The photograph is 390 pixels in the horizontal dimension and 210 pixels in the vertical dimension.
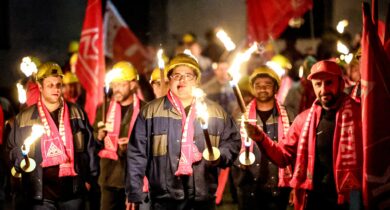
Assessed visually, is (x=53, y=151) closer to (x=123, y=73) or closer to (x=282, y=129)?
(x=123, y=73)

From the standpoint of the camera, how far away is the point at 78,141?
8.24 meters

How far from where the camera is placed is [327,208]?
6707mm

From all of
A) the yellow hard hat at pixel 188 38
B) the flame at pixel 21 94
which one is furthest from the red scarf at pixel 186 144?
the yellow hard hat at pixel 188 38

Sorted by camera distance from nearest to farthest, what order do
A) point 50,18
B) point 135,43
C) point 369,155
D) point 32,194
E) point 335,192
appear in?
point 369,155 < point 335,192 < point 32,194 < point 135,43 < point 50,18

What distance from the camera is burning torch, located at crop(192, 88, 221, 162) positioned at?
6.15m

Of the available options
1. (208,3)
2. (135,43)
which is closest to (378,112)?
(135,43)

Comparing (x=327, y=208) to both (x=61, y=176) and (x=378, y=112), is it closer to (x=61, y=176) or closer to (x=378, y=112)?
(x=378, y=112)

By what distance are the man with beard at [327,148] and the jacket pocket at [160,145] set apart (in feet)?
3.43

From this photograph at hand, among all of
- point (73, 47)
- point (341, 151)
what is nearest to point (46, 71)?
point (341, 151)

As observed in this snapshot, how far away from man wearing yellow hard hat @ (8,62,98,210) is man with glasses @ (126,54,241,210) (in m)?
0.93

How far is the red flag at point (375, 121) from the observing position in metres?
6.20

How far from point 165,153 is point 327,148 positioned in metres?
1.63

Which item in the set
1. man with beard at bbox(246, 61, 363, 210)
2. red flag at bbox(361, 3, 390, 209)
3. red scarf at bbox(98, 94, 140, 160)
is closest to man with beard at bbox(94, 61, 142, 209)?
red scarf at bbox(98, 94, 140, 160)

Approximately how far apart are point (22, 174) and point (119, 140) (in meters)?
1.78
